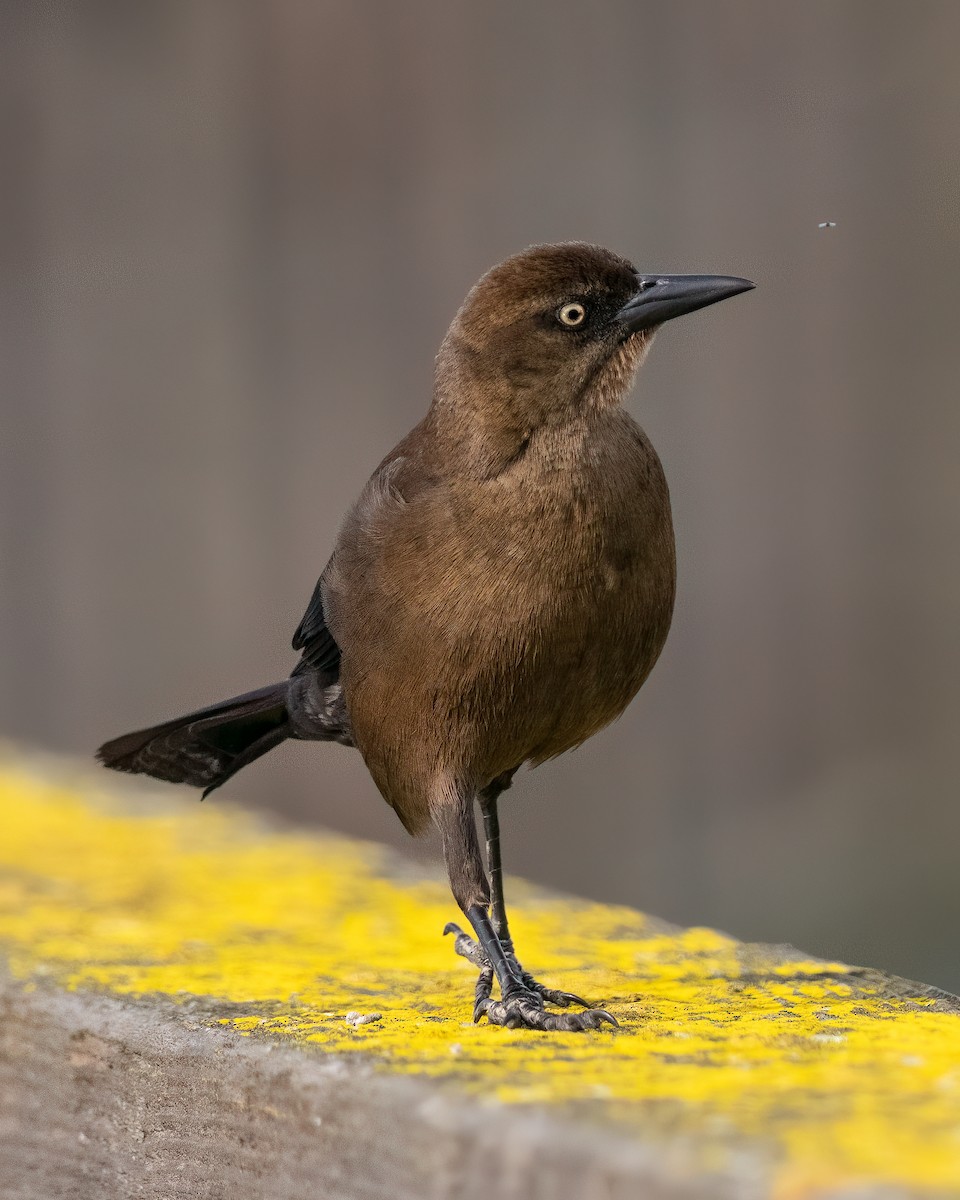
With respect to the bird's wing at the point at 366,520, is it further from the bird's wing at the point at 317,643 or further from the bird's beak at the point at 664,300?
the bird's beak at the point at 664,300

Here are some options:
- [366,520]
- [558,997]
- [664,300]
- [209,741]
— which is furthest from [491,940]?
[664,300]

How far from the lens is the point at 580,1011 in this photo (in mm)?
2703

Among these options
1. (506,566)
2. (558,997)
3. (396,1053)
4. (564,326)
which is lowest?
(558,997)

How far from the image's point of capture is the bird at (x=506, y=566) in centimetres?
302

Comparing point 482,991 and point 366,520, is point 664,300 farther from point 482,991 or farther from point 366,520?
point 482,991

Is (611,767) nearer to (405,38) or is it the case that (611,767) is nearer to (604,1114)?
(405,38)

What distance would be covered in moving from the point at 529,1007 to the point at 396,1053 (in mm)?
549

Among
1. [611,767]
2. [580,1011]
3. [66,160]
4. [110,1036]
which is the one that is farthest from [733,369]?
[110,1036]

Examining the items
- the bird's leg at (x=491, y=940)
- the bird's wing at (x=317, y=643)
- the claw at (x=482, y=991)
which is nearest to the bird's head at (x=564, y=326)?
the bird's wing at (x=317, y=643)

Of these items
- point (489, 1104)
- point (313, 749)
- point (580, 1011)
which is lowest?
point (313, 749)

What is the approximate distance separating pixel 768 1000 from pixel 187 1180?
0.94 m

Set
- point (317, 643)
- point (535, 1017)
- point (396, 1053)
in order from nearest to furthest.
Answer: point (396, 1053), point (535, 1017), point (317, 643)

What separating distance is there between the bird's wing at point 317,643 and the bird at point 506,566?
Result: 0.01 m

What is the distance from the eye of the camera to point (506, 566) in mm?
3021
